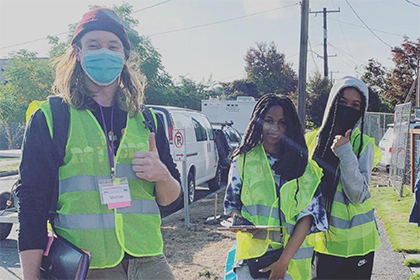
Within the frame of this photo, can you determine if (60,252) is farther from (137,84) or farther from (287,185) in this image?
(287,185)

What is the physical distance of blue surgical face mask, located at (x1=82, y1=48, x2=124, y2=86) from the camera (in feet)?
6.87

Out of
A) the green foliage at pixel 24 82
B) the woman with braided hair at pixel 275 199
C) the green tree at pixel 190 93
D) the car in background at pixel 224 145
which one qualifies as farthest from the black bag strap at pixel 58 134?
the green tree at pixel 190 93

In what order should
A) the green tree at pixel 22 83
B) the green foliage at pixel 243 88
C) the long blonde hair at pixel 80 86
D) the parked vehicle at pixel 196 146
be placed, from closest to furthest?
the long blonde hair at pixel 80 86, the parked vehicle at pixel 196 146, the green tree at pixel 22 83, the green foliage at pixel 243 88

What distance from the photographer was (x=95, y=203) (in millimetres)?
1926

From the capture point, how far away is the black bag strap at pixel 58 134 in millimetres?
1895

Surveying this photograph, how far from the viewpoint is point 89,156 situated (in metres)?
1.94

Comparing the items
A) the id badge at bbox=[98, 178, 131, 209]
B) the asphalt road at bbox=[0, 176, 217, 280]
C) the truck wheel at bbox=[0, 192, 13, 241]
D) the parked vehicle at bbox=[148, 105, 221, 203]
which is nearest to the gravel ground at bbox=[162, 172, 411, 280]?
the parked vehicle at bbox=[148, 105, 221, 203]

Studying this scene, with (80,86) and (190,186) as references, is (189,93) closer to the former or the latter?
(190,186)

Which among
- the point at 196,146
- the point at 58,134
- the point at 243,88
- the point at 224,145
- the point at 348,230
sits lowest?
the point at 224,145

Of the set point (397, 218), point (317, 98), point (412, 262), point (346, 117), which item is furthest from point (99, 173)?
point (317, 98)

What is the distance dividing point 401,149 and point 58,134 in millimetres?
10407

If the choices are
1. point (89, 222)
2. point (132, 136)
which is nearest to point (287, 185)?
point (132, 136)

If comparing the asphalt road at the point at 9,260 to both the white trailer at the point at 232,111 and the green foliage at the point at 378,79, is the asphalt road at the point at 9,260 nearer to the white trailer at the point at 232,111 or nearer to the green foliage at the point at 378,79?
the white trailer at the point at 232,111

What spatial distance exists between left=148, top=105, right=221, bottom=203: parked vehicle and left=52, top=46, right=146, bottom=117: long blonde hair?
20.1 feet
